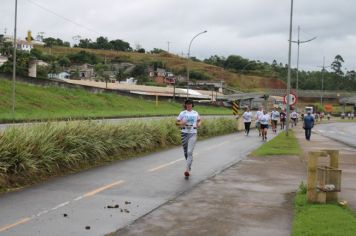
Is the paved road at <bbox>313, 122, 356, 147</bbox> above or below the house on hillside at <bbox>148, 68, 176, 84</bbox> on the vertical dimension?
below

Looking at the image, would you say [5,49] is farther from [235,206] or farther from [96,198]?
[235,206]

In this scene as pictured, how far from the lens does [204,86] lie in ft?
496

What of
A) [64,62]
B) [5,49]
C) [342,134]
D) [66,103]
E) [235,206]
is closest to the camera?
[235,206]

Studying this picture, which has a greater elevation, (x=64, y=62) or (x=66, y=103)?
(x=64, y=62)

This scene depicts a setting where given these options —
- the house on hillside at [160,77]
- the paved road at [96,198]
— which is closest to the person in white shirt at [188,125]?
the paved road at [96,198]

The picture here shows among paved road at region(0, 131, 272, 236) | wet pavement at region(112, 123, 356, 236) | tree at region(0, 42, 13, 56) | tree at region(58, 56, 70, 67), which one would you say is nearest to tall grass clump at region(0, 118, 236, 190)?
paved road at region(0, 131, 272, 236)

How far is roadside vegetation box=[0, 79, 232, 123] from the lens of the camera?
134 ft

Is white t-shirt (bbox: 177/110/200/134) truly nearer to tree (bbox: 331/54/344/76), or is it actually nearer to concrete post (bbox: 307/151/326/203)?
concrete post (bbox: 307/151/326/203)

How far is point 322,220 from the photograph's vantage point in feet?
25.7

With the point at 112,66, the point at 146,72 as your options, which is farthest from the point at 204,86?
the point at 112,66

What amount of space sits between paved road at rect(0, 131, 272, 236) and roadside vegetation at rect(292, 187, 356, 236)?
2304 millimetres

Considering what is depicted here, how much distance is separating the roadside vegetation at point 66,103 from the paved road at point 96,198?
19.3m

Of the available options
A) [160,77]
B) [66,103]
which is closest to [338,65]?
[160,77]

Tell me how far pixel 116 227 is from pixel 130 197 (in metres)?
2.27
